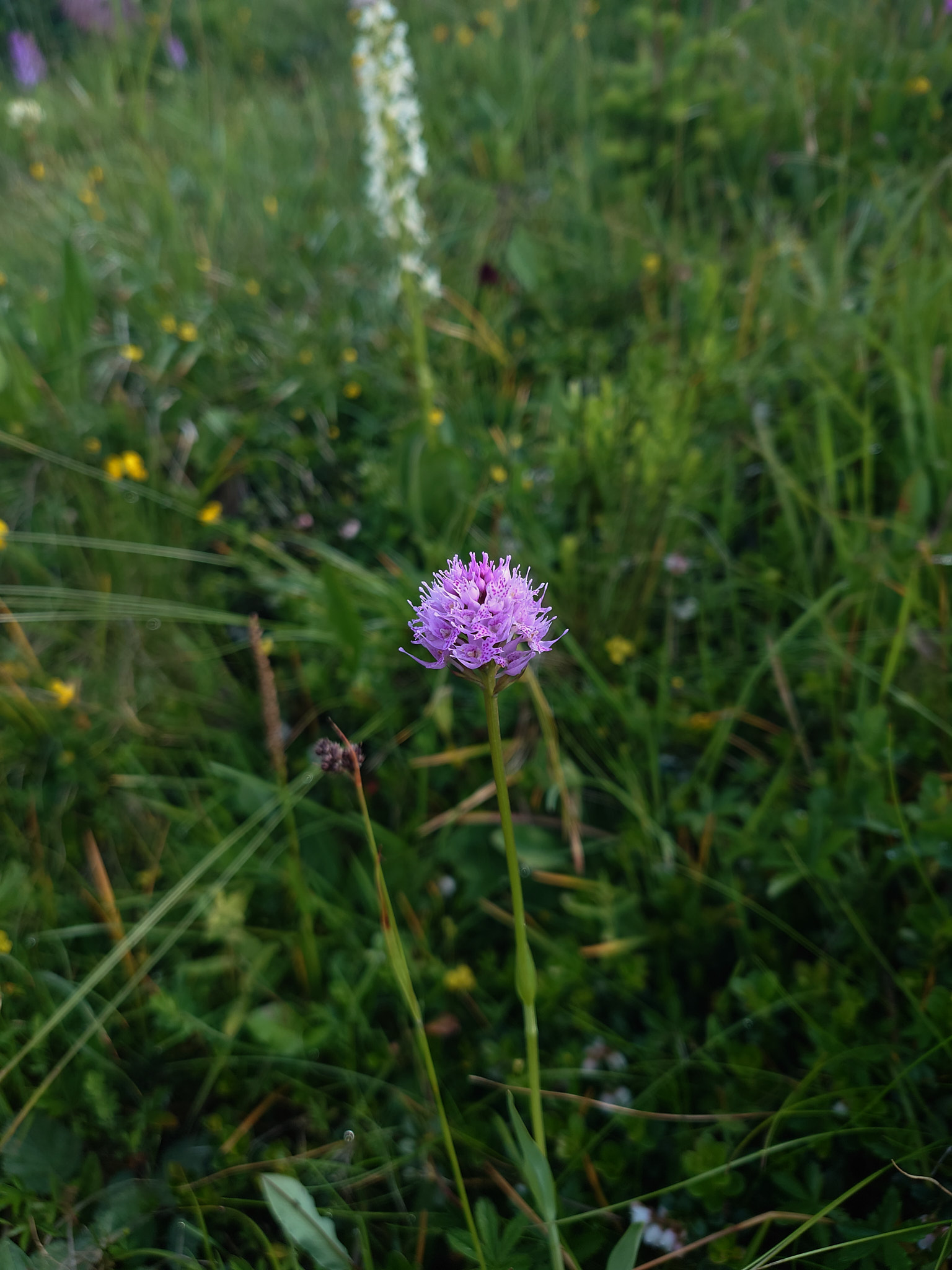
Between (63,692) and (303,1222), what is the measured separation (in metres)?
1.08

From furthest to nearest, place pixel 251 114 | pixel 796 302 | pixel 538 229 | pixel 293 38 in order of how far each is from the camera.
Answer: pixel 293 38, pixel 251 114, pixel 538 229, pixel 796 302

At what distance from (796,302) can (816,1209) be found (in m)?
1.90

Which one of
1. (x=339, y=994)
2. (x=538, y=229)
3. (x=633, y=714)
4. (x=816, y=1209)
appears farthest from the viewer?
(x=538, y=229)

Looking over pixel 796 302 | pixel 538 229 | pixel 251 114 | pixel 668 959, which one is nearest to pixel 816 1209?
pixel 668 959

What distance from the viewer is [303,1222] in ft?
2.68

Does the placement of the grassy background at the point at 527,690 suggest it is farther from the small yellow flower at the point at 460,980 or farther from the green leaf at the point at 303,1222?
the green leaf at the point at 303,1222

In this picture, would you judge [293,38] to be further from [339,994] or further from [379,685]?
[339,994]

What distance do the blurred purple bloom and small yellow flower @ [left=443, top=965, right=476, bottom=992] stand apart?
4.70 meters

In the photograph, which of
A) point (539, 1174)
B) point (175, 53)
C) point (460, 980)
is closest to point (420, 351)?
point (460, 980)

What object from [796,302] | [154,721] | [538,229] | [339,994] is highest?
[538,229]

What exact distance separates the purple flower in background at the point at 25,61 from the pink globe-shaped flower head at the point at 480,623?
536 cm

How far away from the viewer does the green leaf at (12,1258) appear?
0.87 metres

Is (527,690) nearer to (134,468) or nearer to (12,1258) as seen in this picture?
(12,1258)

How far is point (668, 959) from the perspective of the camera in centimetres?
116
